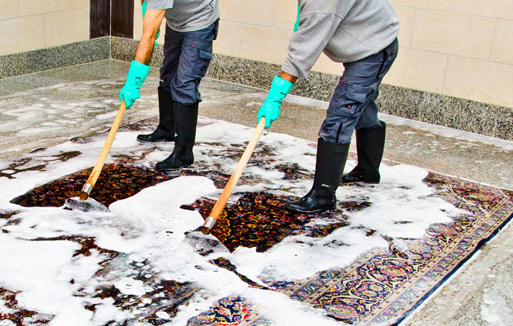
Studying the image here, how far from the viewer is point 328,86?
5043mm

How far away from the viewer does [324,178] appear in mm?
3059

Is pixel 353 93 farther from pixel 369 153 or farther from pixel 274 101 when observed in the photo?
pixel 369 153

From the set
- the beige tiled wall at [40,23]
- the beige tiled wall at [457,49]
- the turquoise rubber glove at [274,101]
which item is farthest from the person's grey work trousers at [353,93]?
the beige tiled wall at [40,23]

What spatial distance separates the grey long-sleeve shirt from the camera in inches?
107

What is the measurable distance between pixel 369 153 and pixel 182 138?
93 cm

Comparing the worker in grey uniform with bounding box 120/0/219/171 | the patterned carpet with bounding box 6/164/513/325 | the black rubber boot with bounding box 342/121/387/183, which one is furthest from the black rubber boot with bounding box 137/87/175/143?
the black rubber boot with bounding box 342/121/387/183

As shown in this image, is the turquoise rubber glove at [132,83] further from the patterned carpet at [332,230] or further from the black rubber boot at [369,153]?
the black rubber boot at [369,153]

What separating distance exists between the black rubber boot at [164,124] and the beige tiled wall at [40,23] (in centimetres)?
182

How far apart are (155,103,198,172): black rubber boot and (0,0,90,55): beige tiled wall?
2219 millimetres

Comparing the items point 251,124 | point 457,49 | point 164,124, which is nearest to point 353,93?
point 164,124

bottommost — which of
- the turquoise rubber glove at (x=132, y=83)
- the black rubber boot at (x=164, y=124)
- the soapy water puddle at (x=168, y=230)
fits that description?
the soapy water puddle at (x=168, y=230)

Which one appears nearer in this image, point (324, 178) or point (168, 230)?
point (168, 230)

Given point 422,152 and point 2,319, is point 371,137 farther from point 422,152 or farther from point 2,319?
point 2,319

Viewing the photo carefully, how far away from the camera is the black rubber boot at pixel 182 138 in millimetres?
3465
